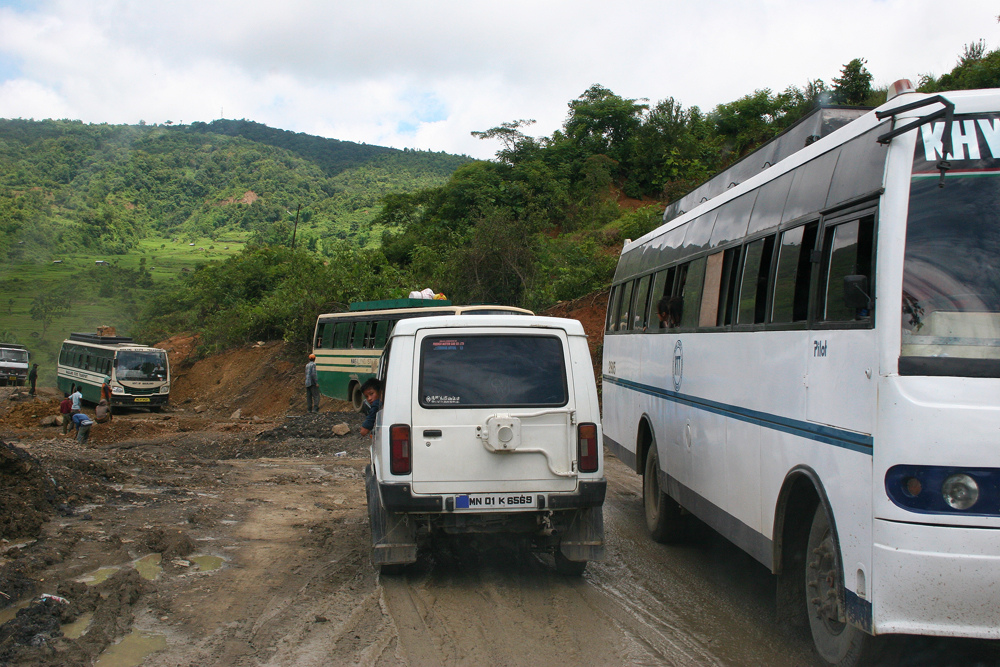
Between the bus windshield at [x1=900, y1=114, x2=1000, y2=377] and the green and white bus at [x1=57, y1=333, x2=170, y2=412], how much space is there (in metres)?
32.5

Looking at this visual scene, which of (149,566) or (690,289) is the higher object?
(690,289)

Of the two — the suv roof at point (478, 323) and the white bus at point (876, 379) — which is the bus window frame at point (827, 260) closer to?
the white bus at point (876, 379)

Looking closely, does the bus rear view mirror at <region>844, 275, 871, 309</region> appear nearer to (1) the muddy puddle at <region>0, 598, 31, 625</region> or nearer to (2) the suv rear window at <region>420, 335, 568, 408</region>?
(2) the suv rear window at <region>420, 335, 568, 408</region>

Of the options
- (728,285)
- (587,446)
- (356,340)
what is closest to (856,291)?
(728,285)

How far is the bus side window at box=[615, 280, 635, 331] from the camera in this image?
32.3 ft

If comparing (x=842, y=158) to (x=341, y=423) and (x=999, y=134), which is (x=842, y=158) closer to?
(x=999, y=134)

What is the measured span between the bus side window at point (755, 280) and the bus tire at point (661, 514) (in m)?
2.70

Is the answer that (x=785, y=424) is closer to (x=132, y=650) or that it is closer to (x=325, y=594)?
(x=325, y=594)

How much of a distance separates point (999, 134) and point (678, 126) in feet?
149

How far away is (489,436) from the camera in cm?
596

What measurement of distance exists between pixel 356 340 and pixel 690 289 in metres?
18.3

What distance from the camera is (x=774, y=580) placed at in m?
6.50

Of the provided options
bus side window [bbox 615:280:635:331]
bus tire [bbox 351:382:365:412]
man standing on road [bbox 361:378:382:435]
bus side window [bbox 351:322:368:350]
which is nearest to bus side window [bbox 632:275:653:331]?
bus side window [bbox 615:280:635:331]

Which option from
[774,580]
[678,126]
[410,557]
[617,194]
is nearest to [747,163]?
[774,580]
